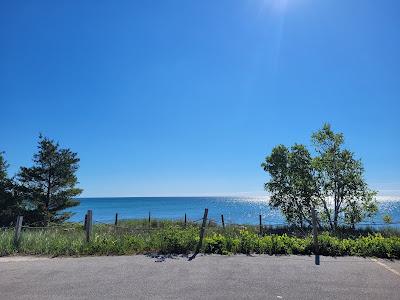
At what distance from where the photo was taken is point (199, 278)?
8.20 metres

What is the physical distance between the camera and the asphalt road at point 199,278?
7047 millimetres

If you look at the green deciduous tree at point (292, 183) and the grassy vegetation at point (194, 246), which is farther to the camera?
the green deciduous tree at point (292, 183)

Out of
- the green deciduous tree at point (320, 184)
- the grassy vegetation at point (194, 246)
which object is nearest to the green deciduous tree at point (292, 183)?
the green deciduous tree at point (320, 184)

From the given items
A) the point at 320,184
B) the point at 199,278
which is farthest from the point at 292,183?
the point at 199,278

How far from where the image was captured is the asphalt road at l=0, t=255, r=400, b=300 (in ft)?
23.1

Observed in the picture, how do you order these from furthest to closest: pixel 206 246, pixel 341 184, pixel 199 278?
pixel 341 184
pixel 206 246
pixel 199 278

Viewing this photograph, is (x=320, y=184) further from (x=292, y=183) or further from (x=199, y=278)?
(x=199, y=278)

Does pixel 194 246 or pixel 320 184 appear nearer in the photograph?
pixel 194 246

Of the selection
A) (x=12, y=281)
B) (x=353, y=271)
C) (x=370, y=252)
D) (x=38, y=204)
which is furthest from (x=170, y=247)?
(x=38, y=204)

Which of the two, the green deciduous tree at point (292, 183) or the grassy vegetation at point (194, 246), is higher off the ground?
the green deciduous tree at point (292, 183)

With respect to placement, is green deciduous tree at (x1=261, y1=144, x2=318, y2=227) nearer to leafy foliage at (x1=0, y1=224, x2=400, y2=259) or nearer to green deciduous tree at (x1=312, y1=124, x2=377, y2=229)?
green deciduous tree at (x1=312, y1=124, x2=377, y2=229)

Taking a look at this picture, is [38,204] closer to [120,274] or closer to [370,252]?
[120,274]

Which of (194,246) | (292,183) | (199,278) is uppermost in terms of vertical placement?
(292,183)

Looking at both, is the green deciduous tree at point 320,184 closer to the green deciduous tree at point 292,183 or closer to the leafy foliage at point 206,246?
the green deciduous tree at point 292,183
